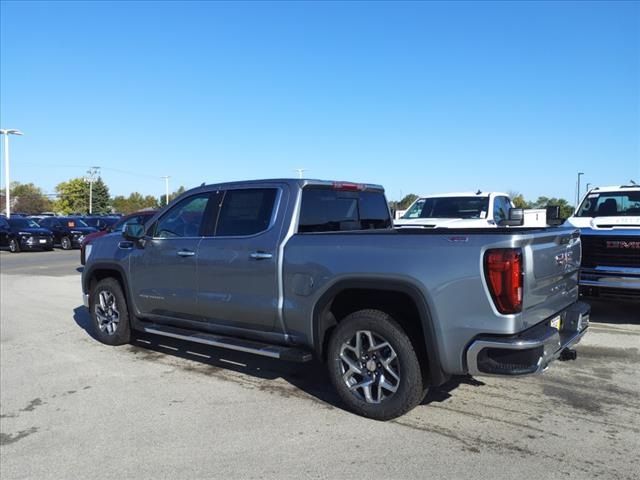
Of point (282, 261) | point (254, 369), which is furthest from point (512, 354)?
point (254, 369)

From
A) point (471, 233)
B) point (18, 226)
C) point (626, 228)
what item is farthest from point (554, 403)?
point (18, 226)

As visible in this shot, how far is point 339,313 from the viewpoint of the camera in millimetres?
4812

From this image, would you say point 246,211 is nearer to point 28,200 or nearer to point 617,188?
point 617,188

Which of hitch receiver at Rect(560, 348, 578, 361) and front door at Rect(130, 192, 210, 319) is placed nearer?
hitch receiver at Rect(560, 348, 578, 361)

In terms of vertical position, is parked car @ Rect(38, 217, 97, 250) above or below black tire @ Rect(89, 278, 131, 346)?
above

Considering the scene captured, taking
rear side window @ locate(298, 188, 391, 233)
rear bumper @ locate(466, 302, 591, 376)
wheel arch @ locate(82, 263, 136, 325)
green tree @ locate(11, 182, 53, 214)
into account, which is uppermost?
green tree @ locate(11, 182, 53, 214)

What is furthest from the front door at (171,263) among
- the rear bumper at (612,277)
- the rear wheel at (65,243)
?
the rear wheel at (65,243)

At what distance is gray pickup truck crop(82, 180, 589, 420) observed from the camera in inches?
151

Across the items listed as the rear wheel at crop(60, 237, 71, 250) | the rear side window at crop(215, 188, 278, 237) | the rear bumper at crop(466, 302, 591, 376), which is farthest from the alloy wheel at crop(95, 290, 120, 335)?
the rear wheel at crop(60, 237, 71, 250)

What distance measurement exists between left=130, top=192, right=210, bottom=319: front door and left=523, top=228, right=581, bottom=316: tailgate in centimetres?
320

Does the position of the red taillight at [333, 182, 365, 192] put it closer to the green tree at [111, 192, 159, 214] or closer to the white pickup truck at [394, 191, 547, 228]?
the white pickup truck at [394, 191, 547, 228]

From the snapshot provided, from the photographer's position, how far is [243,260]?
17.0ft

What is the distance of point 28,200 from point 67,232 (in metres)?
81.3

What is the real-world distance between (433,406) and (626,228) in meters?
4.86
